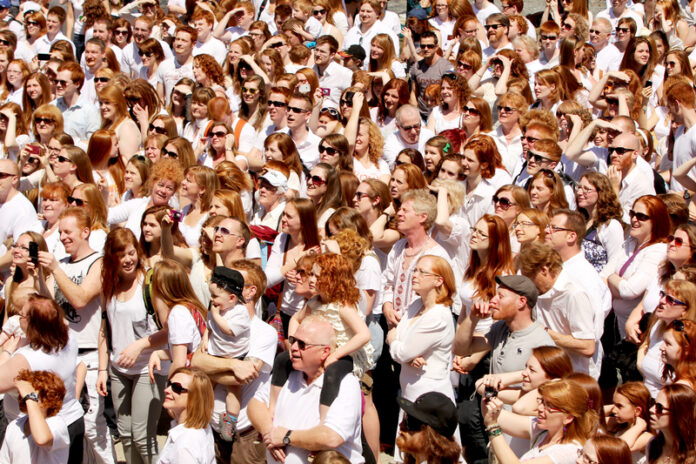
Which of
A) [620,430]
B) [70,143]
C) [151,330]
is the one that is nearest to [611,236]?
[620,430]

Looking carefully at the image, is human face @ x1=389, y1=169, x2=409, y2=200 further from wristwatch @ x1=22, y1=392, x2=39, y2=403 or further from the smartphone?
wristwatch @ x1=22, y1=392, x2=39, y2=403

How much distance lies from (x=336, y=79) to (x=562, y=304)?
6.06m

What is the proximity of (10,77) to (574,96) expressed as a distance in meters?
6.89

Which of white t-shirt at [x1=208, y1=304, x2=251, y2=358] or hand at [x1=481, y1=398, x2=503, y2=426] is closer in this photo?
hand at [x1=481, y1=398, x2=503, y2=426]

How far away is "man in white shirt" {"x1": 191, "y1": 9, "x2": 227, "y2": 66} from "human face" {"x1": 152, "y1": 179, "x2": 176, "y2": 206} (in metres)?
5.02

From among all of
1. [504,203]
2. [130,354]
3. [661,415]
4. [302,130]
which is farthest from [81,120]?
[661,415]

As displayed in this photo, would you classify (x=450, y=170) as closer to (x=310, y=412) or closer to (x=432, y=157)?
(x=432, y=157)

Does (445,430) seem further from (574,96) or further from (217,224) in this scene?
(574,96)

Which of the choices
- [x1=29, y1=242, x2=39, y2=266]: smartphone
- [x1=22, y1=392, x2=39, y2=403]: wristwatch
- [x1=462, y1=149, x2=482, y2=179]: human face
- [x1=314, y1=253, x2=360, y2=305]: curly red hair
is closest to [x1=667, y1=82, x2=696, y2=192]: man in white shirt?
[x1=462, y1=149, x2=482, y2=179]: human face

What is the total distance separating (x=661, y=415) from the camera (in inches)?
182

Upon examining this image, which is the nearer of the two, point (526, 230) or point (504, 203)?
point (526, 230)

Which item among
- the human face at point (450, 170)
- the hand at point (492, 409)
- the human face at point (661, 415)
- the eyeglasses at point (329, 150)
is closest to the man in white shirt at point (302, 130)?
the eyeglasses at point (329, 150)

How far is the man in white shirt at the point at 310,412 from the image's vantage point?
15.9ft

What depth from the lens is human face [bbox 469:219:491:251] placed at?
6184 mm
